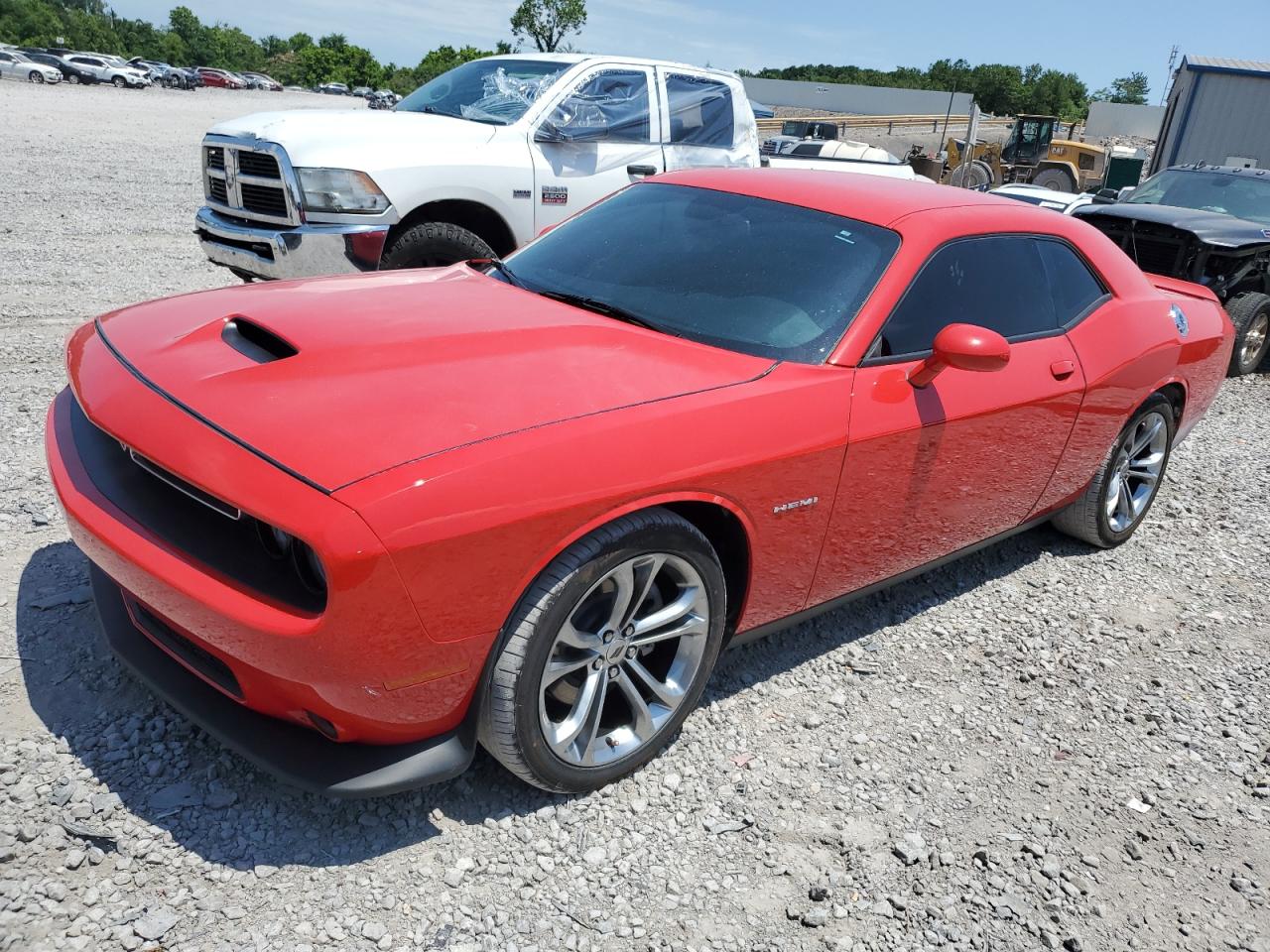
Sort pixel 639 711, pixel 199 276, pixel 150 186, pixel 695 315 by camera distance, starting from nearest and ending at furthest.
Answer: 1. pixel 639 711
2. pixel 695 315
3. pixel 199 276
4. pixel 150 186

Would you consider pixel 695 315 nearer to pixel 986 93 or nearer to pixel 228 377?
pixel 228 377

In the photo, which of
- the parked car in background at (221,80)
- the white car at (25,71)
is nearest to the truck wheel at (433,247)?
the white car at (25,71)

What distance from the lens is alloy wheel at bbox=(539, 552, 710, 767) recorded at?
246cm

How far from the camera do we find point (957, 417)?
313cm

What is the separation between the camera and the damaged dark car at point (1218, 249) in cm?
812

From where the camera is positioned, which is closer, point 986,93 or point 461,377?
point 461,377

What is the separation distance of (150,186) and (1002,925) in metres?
14.1

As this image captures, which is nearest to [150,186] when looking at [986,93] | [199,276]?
[199,276]

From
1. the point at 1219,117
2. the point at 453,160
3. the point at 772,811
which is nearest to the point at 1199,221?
the point at 453,160

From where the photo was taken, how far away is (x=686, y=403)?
2.53 m

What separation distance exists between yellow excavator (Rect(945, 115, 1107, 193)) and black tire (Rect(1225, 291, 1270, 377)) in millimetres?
10300

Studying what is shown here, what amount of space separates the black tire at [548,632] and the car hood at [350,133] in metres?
4.01

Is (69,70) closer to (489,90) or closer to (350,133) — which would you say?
(489,90)

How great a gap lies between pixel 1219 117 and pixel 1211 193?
14537 mm
